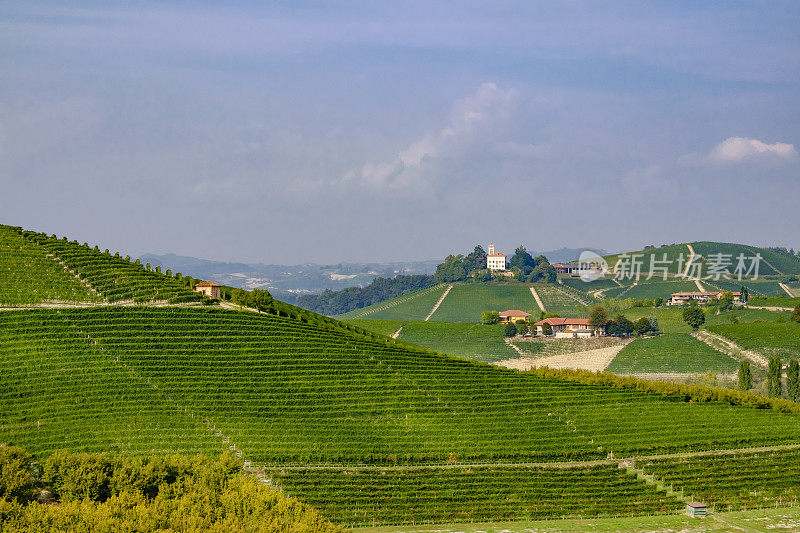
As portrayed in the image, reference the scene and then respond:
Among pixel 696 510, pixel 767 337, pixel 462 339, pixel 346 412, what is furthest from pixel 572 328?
pixel 696 510

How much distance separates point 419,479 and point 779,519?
62.7 feet

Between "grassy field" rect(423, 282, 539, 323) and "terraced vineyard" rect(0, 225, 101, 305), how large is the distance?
293ft

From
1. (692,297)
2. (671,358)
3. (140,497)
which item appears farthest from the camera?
(692,297)

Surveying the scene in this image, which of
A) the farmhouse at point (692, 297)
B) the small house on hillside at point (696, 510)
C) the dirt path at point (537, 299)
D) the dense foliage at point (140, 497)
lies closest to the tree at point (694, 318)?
the farmhouse at point (692, 297)

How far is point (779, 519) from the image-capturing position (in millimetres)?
43031

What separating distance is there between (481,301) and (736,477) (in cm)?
11187

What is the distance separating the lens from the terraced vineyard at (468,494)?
42.6 metres

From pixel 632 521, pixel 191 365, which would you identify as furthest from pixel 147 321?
pixel 632 521

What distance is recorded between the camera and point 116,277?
6425cm

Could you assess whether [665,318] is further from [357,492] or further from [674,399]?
[357,492]

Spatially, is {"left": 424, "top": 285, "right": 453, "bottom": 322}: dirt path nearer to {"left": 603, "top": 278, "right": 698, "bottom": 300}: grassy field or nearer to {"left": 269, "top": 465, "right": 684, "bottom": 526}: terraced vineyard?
{"left": 603, "top": 278, "right": 698, "bottom": 300}: grassy field

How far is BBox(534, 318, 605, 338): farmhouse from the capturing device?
10750 cm

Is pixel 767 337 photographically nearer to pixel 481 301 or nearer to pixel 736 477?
pixel 736 477

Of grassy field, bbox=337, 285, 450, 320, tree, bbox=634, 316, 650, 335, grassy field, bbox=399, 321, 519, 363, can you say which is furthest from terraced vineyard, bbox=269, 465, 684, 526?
grassy field, bbox=337, 285, 450, 320
